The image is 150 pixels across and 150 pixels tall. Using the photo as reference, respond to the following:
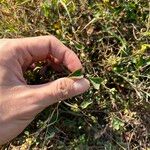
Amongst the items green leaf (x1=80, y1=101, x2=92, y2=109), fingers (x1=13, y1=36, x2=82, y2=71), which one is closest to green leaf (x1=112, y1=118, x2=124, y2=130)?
green leaf (x1=80, y1=101, x2=92, y2=109)

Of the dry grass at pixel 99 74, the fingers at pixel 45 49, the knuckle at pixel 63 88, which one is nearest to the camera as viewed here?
the knuckle at pixel 63 88

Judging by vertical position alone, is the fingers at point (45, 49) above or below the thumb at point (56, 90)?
above

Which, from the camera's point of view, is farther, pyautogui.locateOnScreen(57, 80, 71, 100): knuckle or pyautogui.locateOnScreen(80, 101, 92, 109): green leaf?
pyautogui.locateOnScreen(80, 101, 92, 109): green leaf

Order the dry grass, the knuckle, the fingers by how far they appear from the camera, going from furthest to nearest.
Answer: the dry grass → the fingers → the knuckle

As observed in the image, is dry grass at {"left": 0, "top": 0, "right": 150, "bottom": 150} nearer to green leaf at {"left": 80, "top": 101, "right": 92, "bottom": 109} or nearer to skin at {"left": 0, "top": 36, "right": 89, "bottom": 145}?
green leaf at {"left": 80, "top": 101, "right": 92, "bottom": 109}

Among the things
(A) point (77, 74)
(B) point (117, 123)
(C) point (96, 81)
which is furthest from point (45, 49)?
(B) point (117, 123)

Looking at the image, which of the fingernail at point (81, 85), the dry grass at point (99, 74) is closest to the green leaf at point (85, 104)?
the dry grass at point (99, 74)

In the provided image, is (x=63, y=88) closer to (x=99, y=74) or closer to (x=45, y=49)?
(x=45, y=49)

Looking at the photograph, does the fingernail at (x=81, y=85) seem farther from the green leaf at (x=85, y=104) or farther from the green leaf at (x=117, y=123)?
the green leaf at (x=117, y=123)
